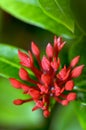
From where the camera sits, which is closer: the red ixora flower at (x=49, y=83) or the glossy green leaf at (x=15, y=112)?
the red ixora flower at (x=49, y=83)

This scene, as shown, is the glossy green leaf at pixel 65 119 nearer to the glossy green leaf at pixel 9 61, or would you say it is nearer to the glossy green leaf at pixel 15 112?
the glossy green leaf at pixel 15 112

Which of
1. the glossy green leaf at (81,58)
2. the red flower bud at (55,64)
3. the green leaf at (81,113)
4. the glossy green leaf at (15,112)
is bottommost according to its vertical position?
the glossy green leaf at (15,112)

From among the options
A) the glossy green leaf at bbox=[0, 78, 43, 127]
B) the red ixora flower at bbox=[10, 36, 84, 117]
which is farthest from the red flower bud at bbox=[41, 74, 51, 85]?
the glossy green leaf at bbox=[0, 78, 43, 127]

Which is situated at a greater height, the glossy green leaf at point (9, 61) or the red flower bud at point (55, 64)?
the red flower bud at point (55, 64)

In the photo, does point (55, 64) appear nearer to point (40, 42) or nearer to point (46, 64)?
point (46, 64)

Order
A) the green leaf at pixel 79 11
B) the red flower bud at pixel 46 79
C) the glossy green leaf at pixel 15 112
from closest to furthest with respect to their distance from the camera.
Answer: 1. the red flower bud at pixel 46 79
2. the green leaf at pixel 79 11
3. the glossy green leaf at pixel 15 112

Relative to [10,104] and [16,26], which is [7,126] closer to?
[10,104]

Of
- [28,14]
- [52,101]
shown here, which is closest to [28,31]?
[28,14]

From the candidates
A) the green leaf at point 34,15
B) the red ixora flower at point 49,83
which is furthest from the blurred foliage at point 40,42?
the red ixora flower at point 49,83
